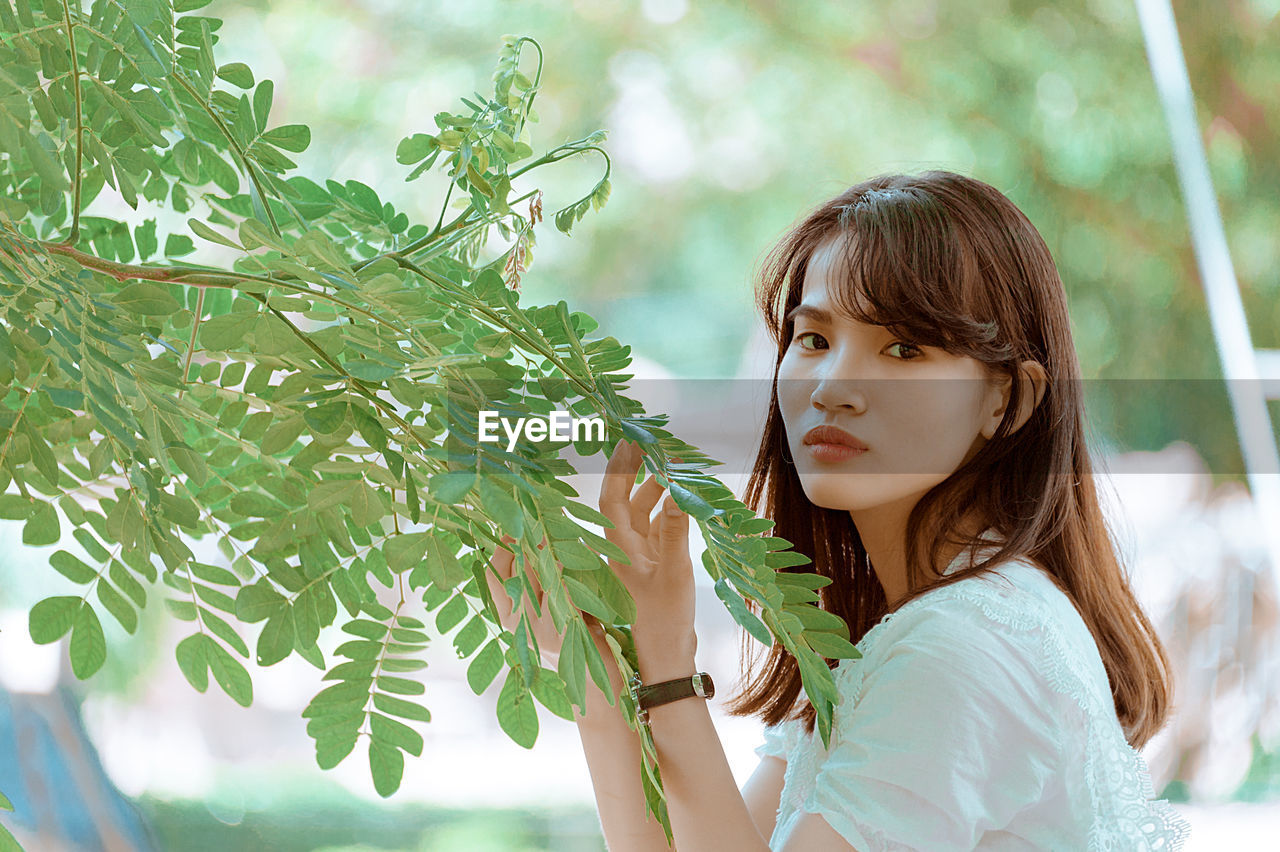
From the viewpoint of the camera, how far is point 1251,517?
2.20m

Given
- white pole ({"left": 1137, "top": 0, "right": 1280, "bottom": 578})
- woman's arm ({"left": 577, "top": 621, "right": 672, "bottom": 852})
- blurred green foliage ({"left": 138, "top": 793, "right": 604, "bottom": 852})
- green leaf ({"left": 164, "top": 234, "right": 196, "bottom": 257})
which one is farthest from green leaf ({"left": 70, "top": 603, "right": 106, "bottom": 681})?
white pole ({"left": 1137, "top": 0, "right": 1280, "bottom": 578})

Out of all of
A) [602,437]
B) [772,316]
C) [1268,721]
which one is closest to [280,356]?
[602,437]

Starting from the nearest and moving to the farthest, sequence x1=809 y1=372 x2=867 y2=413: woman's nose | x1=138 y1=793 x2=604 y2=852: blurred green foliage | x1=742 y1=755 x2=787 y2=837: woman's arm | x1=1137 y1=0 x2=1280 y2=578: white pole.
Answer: x1=809 y1=372 x2=867 y2=413: woman's nose → x1=742 y1=755 x2=787 y2=837: woman's arm → x1=1137 y1=0 x2=1280 y2=578: white pole → x1=138 y1=793 x2=604 y2=852: blurred green foliage

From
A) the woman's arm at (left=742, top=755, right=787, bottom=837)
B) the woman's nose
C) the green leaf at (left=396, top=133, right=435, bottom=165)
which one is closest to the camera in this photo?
the green leaf at (left=396, top=133, right=435, bottom=165)

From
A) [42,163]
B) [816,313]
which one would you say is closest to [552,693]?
[42,163]

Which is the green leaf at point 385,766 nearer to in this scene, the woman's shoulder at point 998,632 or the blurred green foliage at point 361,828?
the woman's shoulder at point 998,632

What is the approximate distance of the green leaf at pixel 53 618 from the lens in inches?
15.7

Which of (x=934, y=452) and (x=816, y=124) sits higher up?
(x=816, y=124)

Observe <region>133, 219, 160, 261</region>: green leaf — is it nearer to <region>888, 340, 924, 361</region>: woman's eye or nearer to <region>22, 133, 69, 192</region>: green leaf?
<region>22, 133, 69, 192</region>: green leaf

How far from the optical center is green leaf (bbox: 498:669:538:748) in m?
0.40

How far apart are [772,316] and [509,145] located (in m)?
0.42

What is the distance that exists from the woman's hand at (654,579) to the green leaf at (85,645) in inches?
10.2

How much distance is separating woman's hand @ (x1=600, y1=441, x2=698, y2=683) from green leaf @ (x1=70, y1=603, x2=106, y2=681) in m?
0.26

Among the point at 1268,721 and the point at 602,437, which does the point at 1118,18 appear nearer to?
the point at 1268,721
